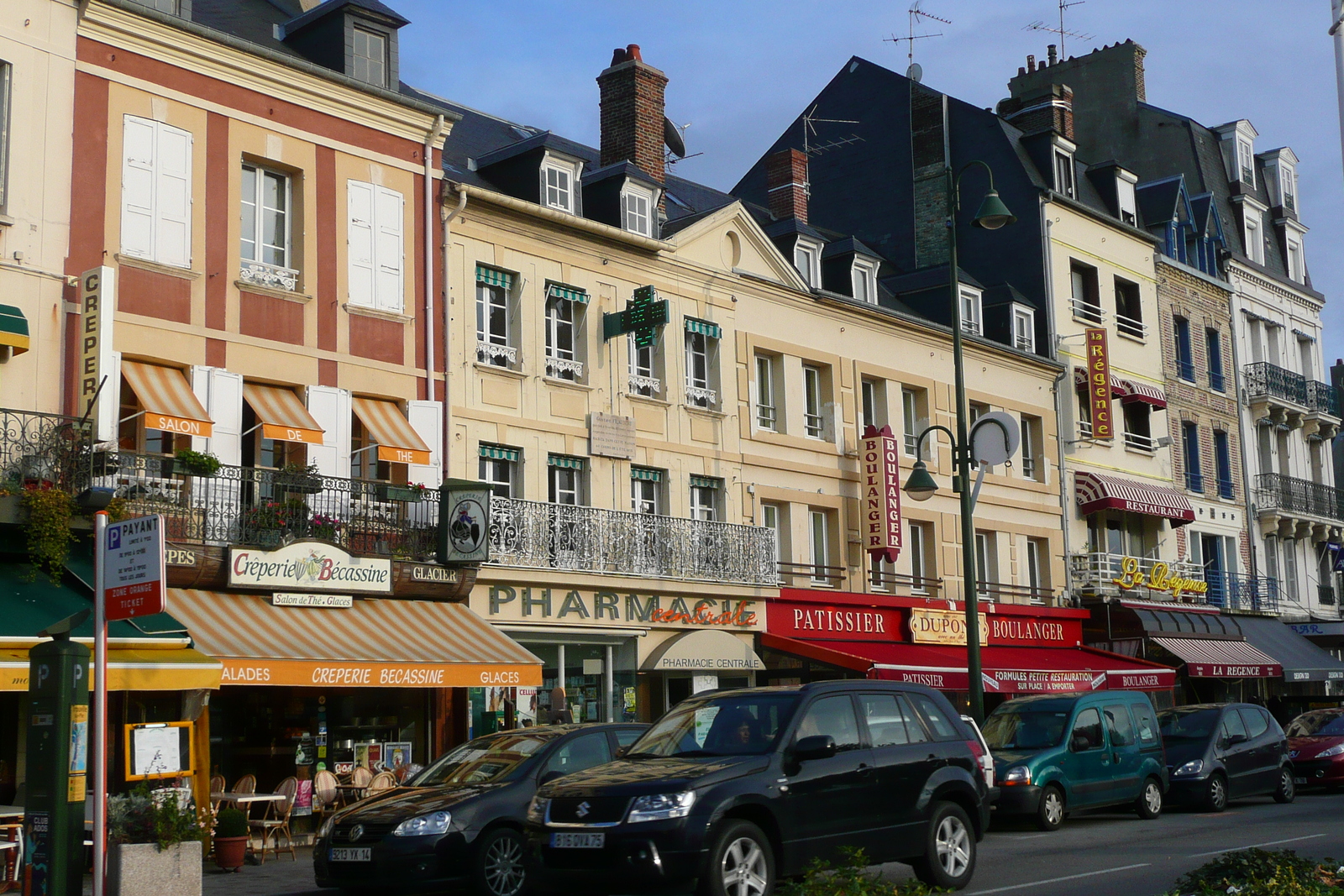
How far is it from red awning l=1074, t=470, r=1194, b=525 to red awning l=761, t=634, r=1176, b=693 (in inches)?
133

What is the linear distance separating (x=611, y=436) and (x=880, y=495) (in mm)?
6502

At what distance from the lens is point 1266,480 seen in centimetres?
4075

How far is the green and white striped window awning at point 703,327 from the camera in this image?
84.9ft

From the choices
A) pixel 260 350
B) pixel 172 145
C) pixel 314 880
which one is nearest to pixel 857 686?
pixel 314 880

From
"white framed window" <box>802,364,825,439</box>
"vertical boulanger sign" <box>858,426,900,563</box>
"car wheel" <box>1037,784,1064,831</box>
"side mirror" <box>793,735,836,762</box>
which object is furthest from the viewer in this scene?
"white framed window" <box>802,364,825,439</box>

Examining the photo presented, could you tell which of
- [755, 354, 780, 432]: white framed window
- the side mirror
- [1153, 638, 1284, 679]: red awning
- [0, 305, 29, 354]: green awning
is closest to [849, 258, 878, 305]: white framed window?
[755, 354, 780, 432]: white framed window

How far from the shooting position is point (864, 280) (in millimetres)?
30469

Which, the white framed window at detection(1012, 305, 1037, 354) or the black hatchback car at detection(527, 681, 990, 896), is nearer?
the black hatchback car at detection(527, 681, 990, 896)

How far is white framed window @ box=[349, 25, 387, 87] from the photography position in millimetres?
21609

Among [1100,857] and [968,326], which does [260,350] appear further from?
[968,326]

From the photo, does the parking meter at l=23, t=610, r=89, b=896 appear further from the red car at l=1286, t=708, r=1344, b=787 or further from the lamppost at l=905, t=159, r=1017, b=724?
the red car at l=1286, t=708, r=1344, b=787

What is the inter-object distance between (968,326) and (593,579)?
44.8 ft

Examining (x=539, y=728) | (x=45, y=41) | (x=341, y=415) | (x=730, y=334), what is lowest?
(x=539, y=728)

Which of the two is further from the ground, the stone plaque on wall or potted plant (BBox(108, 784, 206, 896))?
the stone plaque on wall
